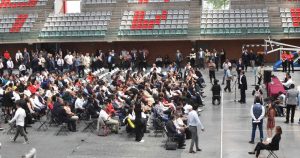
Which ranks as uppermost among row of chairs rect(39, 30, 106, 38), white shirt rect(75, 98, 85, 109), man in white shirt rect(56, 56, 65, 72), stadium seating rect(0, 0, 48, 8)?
stadium seating rect(0, 0, 48, 8)

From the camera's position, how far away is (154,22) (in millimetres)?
43031

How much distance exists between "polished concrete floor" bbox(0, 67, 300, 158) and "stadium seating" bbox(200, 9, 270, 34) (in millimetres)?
19291

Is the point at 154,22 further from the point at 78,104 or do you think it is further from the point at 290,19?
the point at 78,104

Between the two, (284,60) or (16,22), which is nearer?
(284,60)

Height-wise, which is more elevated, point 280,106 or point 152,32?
point 152,32

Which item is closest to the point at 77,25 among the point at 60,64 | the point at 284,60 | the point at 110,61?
Answer: the point at 110,61

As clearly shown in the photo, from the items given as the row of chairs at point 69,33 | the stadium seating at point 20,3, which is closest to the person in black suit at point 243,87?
the row of chairs at point 69,33

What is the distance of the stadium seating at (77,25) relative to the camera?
43.2 m

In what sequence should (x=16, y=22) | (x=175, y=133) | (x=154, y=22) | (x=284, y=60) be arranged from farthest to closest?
(x=16, y=22), (x=154, y=22), (x=284, y=60), (x=175, y=133)

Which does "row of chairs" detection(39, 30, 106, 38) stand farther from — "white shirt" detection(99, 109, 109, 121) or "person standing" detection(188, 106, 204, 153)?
"person standing" detection(188, 106, 204, 153)

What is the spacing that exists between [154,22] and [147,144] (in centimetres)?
2509

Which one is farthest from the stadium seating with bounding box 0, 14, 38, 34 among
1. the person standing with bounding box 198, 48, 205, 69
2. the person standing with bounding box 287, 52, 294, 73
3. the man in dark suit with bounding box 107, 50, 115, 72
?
the person standing with bounding box 287, 52, 294, 73

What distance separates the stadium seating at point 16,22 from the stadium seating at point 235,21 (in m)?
13.7

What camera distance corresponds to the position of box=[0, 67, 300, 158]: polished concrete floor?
1733 centimetres
